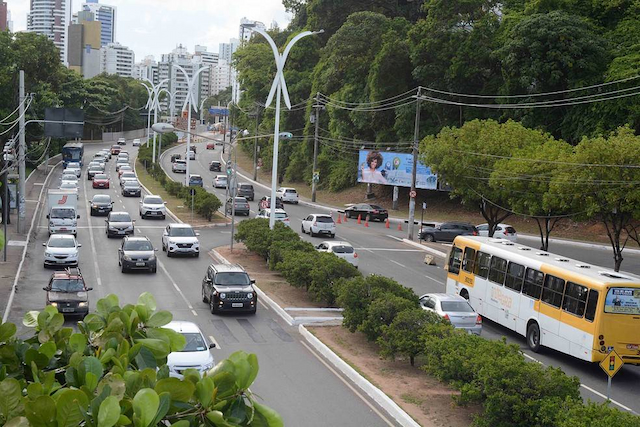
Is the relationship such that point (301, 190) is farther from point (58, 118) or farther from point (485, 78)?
point (58, 118)

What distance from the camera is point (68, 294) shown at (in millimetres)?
24312

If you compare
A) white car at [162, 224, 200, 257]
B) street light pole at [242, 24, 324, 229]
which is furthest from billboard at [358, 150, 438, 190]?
street light pole at [242, 24, 324, 229]

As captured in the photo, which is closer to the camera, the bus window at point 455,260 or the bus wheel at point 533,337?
the bus wheel at point 533,337

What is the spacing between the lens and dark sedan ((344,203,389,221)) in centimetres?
5984

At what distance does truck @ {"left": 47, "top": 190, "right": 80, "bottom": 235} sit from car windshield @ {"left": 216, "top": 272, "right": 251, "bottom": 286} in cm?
1886

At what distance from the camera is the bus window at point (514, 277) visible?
76.6 ft

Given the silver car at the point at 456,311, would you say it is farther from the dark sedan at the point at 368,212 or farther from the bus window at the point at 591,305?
the dark sedan at the point at 368,212

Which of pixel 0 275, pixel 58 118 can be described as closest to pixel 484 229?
pixel 58 118

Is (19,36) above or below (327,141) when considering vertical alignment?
above

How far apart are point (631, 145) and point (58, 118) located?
1176 inches

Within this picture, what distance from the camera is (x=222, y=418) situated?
4.60m

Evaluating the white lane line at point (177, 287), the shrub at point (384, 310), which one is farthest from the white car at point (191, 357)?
the white lane line at point (177, 287)

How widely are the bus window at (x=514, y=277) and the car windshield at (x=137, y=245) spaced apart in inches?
634

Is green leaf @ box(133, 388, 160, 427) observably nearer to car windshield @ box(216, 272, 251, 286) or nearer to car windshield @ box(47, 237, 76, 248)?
car windshield @ box(216, 272, 251, 286)
